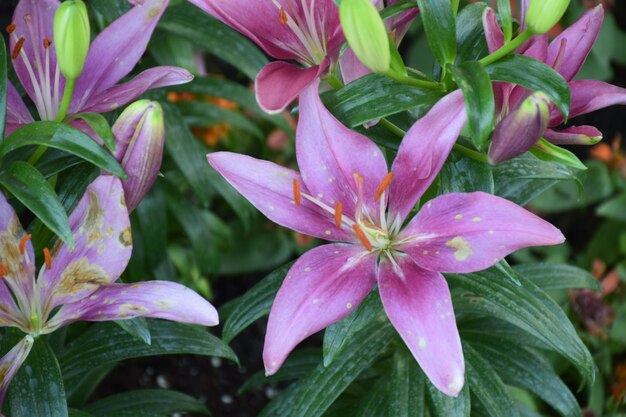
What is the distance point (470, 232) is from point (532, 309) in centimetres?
14

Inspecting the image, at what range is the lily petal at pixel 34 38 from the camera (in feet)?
2.75

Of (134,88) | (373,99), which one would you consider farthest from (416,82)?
(134,88)

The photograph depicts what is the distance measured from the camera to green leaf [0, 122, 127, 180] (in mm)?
714

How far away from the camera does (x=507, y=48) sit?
0.74 meters

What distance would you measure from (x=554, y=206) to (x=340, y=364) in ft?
3.45

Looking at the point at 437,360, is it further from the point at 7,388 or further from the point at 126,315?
the point at 7,388

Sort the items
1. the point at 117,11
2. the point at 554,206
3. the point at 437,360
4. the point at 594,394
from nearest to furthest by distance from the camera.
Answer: the point at 437,360
the point at 117,11
the point at 594,394
the point at 554,206

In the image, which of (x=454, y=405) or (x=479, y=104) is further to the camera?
(x=454, y=405)

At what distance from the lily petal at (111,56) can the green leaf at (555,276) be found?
0.48 m

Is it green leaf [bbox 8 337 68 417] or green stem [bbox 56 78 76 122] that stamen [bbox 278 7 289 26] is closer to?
green stem [bbox 56 78 76 122]

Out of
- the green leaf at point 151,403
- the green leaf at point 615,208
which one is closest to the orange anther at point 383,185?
the green leaf at point 151,403

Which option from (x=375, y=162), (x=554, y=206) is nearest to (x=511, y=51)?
(x=375, y=162)

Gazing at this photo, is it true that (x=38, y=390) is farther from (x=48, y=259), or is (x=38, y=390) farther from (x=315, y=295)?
(x=315, y=295)

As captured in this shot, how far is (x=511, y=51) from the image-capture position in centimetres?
76
